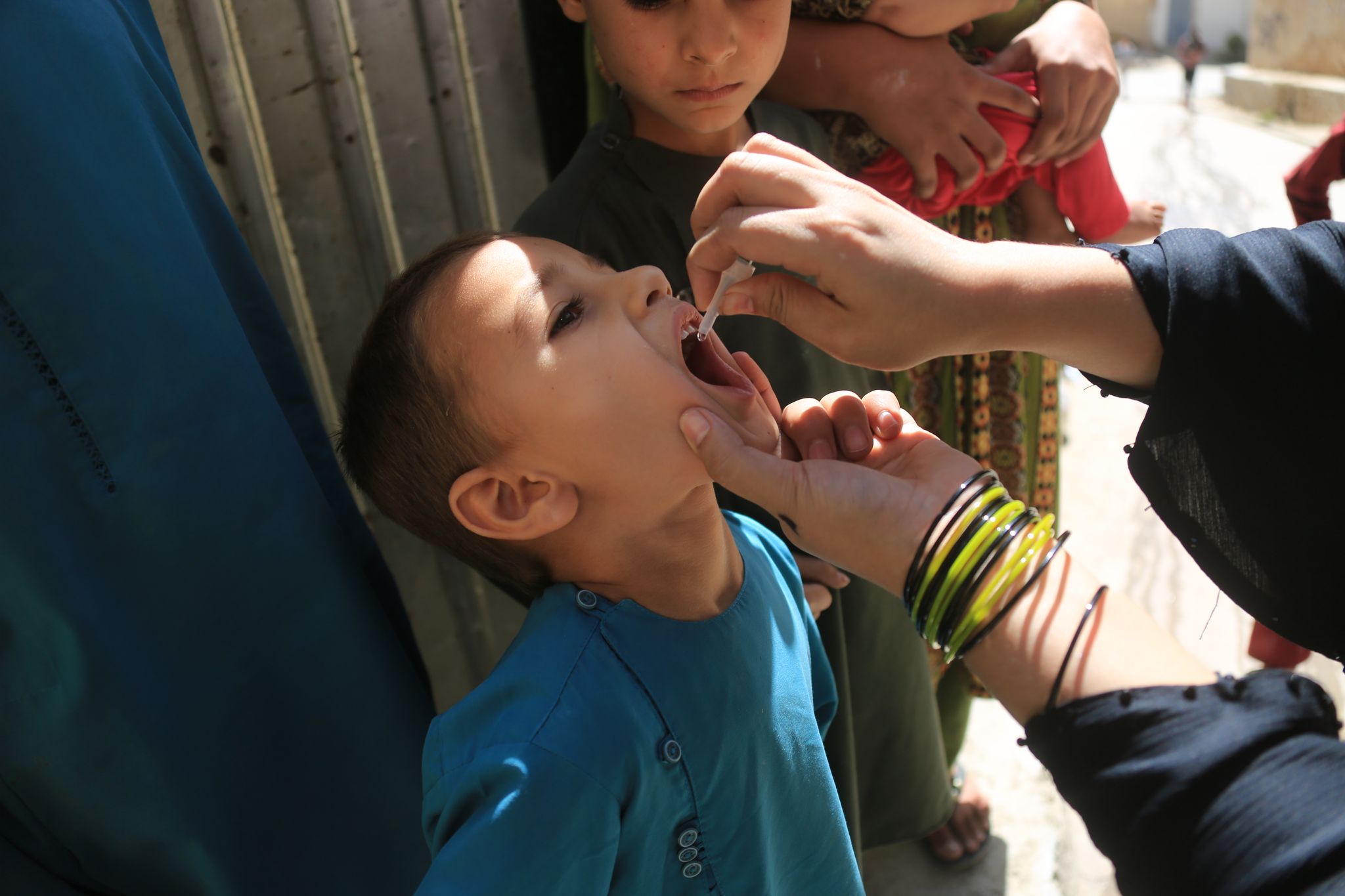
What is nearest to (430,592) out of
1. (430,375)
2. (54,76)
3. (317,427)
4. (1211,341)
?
(317,427)

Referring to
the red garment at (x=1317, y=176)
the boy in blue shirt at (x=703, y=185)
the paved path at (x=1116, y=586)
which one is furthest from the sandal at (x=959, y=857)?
the red garment at (x=1317, y=176)

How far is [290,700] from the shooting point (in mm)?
1252

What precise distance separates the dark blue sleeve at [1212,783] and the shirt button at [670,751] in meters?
0.43

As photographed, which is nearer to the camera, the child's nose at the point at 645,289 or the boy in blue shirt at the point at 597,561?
the boy in blue shirt at the point at 597,561

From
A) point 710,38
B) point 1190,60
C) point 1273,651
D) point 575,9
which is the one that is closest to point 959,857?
point 1273,651

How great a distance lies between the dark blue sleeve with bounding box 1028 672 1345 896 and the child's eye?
714mm

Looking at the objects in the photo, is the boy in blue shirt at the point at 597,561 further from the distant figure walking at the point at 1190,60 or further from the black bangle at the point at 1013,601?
the distant figure walking at the point at 1190,60

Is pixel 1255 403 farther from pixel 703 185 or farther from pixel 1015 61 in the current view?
pixel 1015 61

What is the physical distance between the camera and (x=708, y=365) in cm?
132

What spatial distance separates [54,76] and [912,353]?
1000 millimetres

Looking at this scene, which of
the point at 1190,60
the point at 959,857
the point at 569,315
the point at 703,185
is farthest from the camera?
the point at 1190,60

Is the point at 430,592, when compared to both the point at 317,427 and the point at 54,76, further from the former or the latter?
the point at 54,76

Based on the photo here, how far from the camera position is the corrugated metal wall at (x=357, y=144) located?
162cm

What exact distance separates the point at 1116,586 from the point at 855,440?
2351 millimetres
